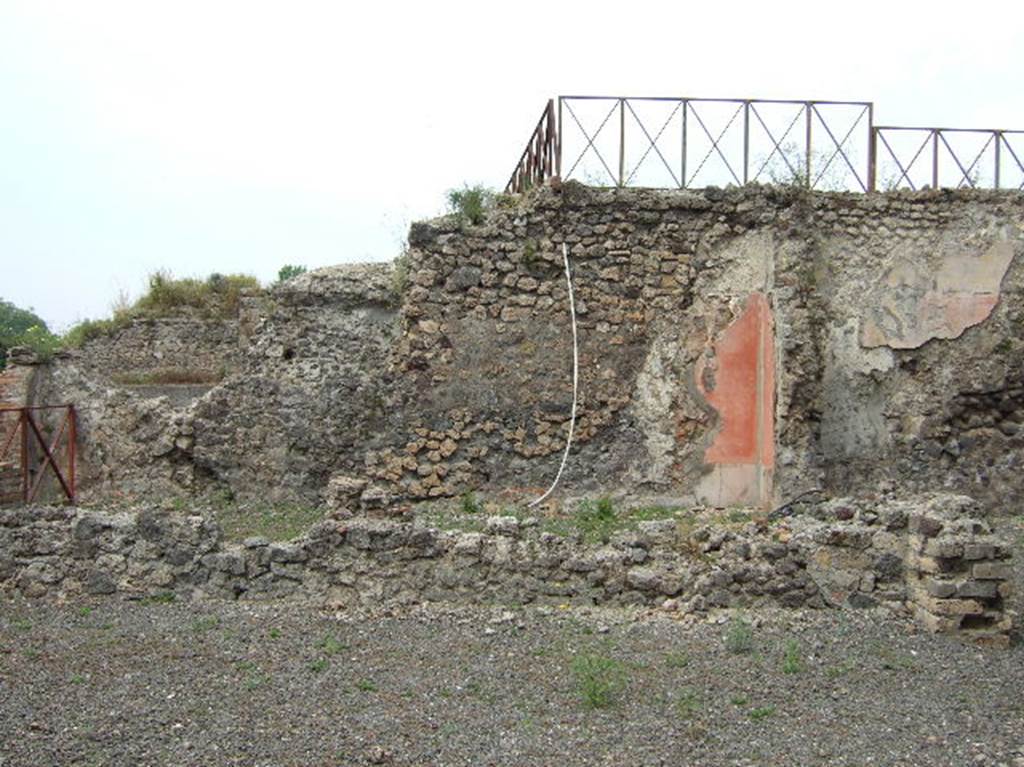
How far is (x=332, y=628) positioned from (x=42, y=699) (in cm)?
181

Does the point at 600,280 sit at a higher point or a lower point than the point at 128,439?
higher

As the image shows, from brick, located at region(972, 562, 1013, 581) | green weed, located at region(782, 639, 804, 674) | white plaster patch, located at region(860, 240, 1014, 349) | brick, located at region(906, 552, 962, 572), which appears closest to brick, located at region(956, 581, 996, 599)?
brick, located at region(972, 562, 1013, 581)

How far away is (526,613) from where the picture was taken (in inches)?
260

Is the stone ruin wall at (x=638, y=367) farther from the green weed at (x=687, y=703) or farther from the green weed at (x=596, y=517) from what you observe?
the green weed at (x=687, y=703)

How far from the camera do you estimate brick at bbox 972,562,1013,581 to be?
627 cm

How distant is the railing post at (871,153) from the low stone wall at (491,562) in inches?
210

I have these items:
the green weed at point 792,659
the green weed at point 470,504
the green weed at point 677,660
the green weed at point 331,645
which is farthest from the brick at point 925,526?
the green weed at point 470,504

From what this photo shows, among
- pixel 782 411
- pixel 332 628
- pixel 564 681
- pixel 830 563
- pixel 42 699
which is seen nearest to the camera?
pixel 42 699

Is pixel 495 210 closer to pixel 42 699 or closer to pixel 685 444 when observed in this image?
pixel 685 444

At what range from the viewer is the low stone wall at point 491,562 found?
680 cm

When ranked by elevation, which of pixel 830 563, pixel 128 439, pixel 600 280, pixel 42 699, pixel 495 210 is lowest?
pixel 42 699

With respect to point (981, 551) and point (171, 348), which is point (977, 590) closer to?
point (981, 551)

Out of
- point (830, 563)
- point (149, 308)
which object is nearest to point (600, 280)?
point (830, 563)

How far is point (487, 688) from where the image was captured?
17.2ft
